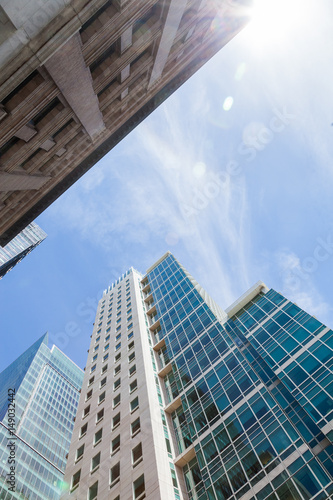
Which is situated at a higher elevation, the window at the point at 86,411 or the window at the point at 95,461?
the window at the point at 86,411

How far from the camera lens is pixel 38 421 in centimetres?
9731

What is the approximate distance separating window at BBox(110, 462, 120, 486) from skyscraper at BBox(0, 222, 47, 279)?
254ft

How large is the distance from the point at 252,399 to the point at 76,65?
24030 millimetres

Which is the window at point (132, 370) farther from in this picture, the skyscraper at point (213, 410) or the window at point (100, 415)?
the window at point (100, 415)

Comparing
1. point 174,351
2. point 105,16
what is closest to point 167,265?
point 174,351

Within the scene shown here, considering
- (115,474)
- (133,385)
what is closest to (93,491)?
(115,474)

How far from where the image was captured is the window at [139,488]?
21833 millimetres

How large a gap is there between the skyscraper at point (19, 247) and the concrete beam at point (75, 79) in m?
83.2

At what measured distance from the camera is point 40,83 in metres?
13.9

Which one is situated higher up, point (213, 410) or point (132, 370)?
point (132, 370)

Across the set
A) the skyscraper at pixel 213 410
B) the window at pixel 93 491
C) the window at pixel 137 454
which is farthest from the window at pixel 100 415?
the window at pixel 137 454

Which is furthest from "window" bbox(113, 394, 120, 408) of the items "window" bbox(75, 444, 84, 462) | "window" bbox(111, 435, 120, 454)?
"window" bbox(75, 444, 84, 462)

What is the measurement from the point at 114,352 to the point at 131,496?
71.5ft

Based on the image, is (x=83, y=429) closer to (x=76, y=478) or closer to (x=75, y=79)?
(x=76, y=478)
